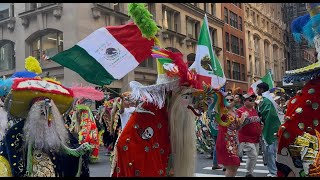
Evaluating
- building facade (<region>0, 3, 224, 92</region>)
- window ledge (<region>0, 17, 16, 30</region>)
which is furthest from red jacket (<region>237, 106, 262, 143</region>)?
window ledge (<region>0, 17, 16, 30</region>)

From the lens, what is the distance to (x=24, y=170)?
368 cm

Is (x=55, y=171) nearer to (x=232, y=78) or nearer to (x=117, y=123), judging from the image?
(x=117, y=123)

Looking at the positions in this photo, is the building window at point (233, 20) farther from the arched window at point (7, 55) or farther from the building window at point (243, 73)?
the arched window at point (7, 55)

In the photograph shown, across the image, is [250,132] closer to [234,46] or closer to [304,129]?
[304,129]

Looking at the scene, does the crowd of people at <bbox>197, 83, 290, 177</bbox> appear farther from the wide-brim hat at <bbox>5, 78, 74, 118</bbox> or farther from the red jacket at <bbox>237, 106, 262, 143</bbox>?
the wide-brim hat at <bbox>5, 78, 74, 118</bbox>

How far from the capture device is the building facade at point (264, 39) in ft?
134

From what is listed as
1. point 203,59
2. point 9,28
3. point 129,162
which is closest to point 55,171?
point 129,162

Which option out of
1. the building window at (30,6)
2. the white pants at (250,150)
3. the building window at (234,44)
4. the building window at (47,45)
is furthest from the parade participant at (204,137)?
the building window at (234,44)

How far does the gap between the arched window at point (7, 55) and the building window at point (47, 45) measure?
1.91 meters

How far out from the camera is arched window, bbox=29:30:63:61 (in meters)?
19.7

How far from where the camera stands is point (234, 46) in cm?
3744

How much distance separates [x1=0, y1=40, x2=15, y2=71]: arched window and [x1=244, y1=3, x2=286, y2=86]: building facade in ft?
80.4

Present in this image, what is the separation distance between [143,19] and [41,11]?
17.0 m

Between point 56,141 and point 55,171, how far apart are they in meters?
0.31
